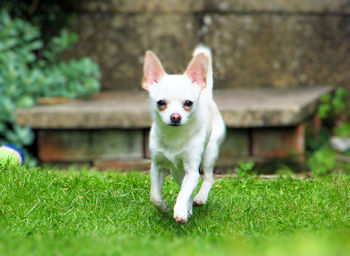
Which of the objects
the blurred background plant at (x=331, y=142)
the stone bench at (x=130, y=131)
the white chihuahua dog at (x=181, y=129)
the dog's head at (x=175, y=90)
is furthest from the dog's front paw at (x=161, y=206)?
the stone bench at (x=130, y=131)

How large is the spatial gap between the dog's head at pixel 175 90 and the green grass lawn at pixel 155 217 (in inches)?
22.7

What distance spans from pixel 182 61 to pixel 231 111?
1533 millimetres

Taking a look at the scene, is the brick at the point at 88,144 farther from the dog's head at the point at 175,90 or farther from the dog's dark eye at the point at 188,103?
the dog's dark eye at the point at 188,103

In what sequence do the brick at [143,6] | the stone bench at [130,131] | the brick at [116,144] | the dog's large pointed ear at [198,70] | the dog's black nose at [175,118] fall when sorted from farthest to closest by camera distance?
the brick at [143,6] < the brick at [116,144] < the stone bench at [130,131] < the dog's large pointed ear at [198,70] < the dog's black nose at [175,118]

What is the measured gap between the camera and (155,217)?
10.4ft

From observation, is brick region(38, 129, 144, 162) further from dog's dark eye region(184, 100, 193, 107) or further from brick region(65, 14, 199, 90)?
dog's dark eye region(184, 100, 193, 107)

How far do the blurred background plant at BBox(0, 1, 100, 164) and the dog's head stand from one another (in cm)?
257

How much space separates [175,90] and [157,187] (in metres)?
0.53

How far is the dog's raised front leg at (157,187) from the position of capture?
299 cm

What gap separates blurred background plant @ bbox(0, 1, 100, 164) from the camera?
5316 millimetres

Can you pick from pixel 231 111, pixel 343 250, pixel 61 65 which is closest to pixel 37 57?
pixel 61 65

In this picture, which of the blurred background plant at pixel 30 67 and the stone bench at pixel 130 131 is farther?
the blurred background plant at pixel 30 67

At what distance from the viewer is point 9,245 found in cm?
243

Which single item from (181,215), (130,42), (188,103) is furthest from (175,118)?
(130,42)
